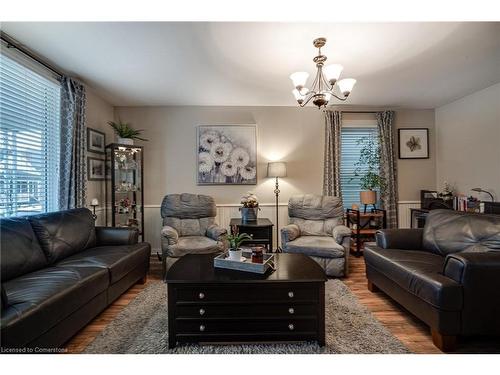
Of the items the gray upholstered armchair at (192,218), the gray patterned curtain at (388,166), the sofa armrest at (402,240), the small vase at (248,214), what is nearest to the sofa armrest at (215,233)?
the gray upholstered armchair at (192,218)

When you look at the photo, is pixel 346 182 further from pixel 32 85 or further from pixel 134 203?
pixel 32 85

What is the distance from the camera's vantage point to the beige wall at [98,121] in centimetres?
368

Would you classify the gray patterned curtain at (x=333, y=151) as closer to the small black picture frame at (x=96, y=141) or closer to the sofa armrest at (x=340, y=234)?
the sofa armrest at (x=340, y=234)

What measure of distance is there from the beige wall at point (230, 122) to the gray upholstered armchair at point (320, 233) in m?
0.65

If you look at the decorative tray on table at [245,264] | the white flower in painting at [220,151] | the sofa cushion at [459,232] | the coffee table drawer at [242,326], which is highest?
the white flower in painting at [220,151]

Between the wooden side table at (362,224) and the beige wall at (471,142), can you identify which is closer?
the beige wall at (471,142)

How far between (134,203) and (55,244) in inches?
66.6

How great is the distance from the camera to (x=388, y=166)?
4461 millimetres

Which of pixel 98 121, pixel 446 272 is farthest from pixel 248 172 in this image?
pixel 446 272

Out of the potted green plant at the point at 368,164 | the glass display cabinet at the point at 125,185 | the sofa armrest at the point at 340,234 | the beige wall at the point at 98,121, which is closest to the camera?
the sofa armrest at the point at 340,234

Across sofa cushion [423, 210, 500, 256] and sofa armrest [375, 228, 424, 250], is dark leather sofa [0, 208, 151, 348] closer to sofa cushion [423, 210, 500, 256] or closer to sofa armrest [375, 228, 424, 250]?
sofa armrest [375, 228, 424, 250]

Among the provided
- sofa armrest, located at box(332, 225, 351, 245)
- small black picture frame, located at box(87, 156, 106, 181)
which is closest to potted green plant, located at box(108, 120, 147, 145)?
small black picture frame, located at box(87, 156, 106, 181)

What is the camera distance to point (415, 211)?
4285mm

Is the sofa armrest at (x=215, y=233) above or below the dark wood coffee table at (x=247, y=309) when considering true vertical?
above
